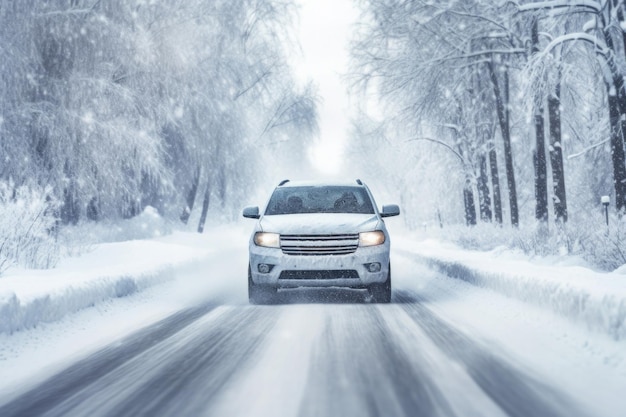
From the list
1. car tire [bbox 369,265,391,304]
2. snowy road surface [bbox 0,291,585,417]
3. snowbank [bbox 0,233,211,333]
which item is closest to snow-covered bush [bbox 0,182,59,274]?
snowbank [bbox 0,233,211,333]

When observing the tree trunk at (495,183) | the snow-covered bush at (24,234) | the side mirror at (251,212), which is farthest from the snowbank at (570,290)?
the tree trunk at (495,183)

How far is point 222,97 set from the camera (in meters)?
23.3

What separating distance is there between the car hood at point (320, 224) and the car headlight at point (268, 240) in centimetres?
7

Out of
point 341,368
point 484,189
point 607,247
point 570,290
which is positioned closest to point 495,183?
point 484,189

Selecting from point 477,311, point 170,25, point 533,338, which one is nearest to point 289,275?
point 477,311

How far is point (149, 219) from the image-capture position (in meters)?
25.0

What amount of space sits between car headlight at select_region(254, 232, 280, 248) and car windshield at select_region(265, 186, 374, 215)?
1.12 m

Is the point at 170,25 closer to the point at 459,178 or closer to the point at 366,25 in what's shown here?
the point at 366,25

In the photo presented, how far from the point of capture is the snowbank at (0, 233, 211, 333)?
7.14m

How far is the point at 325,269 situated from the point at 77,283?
341cm

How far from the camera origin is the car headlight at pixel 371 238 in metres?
9.74

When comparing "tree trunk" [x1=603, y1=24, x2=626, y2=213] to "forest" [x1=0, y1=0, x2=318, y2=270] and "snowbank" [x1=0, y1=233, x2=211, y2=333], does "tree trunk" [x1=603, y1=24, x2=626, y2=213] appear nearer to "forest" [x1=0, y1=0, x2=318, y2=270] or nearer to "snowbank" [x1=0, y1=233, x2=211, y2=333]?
"snowbank" [x1=0, y1=233, x2=211, y2=333]

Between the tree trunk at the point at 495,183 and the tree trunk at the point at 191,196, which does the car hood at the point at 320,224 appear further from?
the tree trunk at the point at 495,183

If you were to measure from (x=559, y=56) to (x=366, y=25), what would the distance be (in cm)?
615
